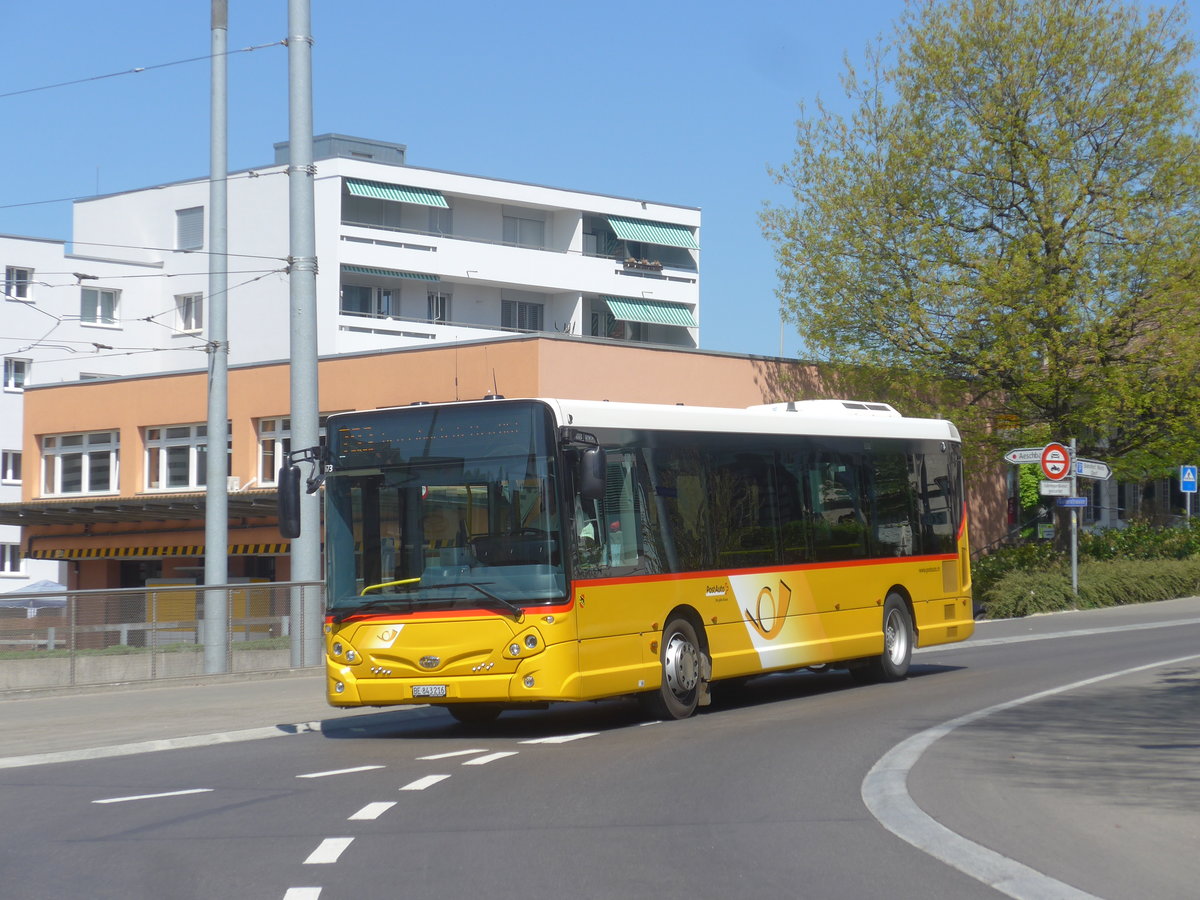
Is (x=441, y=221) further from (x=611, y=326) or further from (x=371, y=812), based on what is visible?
(x=371, y=812)

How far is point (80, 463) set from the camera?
45406mm

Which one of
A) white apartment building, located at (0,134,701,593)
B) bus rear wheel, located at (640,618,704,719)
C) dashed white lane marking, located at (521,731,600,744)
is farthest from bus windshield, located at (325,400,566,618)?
white apartment building, located at (0,134,701,593)

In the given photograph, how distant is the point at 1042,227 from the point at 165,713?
2277cm

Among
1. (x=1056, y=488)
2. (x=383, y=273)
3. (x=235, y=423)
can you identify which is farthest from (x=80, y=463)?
(x=1056, y=488)

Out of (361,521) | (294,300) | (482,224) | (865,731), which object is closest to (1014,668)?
(865,731)

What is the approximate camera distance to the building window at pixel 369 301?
62031 mm

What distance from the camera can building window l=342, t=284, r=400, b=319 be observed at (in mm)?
62031

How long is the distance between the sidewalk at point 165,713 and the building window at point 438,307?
43518 millimetres

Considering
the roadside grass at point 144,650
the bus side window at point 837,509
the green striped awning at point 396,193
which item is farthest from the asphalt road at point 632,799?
the green striped awning at point 396,193

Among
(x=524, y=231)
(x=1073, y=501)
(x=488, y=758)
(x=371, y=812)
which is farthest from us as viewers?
(x=524, y=231)

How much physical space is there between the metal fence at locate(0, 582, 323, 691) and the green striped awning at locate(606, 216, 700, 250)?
48542 millimetres

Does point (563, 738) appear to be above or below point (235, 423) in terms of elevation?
below

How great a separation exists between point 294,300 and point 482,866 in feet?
49.7

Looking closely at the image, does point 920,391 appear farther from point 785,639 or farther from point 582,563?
point 582,563
